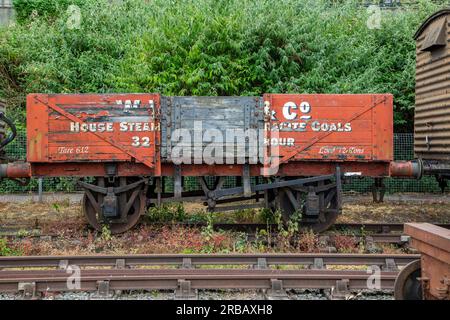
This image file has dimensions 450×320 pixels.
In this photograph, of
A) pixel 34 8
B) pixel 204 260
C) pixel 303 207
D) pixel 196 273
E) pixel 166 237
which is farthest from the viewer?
pixel 34 8

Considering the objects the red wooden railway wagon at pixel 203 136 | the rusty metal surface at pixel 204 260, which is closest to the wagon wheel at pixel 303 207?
the red wooden railway wagon at pixel 203 136

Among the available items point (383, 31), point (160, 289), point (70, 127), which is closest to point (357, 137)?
point (160, 289)

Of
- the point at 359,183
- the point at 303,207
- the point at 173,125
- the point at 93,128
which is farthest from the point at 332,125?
the point at 359,183

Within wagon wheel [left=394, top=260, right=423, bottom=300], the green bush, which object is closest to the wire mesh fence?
the green bush

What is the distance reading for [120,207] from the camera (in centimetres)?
916

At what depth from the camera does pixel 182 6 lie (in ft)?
44.7

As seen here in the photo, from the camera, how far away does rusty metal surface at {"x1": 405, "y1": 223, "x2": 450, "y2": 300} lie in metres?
3.87

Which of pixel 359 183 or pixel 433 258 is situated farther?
pixel 359 183

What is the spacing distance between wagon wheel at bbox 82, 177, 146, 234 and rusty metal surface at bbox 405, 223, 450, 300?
600 cm

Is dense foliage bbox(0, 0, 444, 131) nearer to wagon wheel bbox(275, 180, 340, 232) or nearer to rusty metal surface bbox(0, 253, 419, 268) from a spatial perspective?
wagon wheel bbox(275, 180, 340, 232)

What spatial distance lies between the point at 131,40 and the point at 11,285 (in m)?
11.0

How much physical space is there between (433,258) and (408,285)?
0.60 m

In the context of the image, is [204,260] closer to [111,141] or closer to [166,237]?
[166,237]

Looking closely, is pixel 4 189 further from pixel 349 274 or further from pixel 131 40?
pixel 349 274
